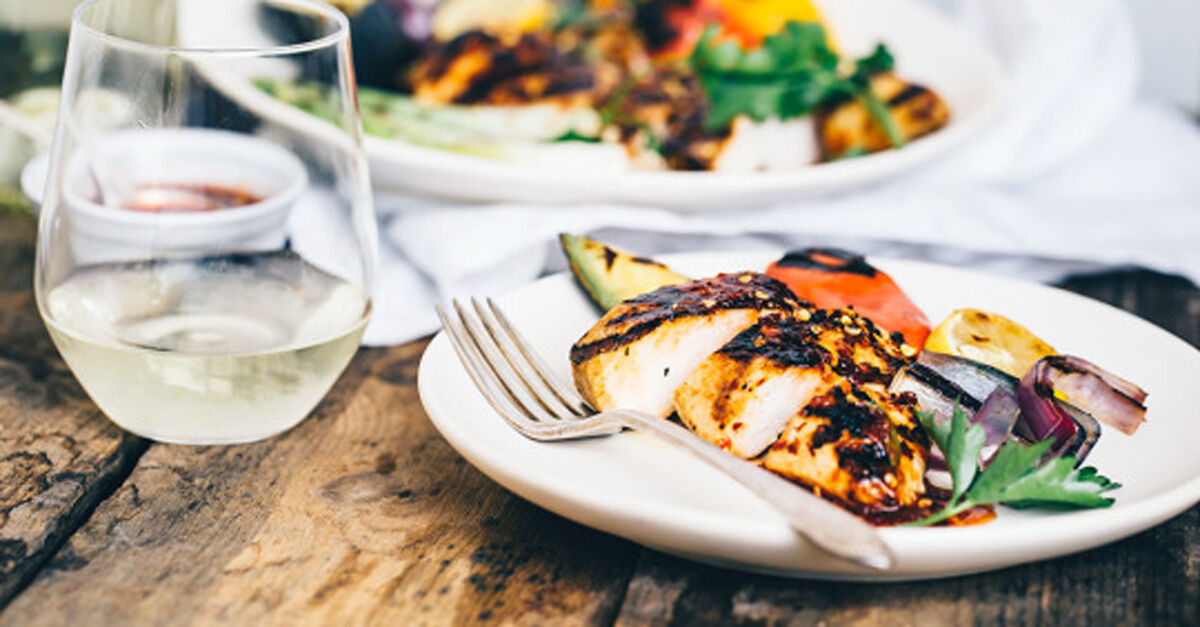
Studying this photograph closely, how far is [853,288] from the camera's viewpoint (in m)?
1.53

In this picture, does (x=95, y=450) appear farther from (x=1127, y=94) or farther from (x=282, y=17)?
(x=1127, y=94)

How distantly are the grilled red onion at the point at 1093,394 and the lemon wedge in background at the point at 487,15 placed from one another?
5.63 ft

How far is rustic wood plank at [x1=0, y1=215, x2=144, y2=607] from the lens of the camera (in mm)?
1243

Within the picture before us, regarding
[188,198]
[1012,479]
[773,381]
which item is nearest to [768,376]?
[773,381]

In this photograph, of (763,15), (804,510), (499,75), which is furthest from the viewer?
(763,15)

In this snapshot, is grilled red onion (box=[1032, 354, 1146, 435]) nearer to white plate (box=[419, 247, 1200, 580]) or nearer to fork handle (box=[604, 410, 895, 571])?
white plate (box=[419, 247, 1200, 580])

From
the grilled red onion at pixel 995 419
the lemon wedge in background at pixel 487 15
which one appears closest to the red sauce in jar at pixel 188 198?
the grilled red onion at pixel 995 419

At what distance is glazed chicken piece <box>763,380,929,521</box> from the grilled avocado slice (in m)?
0.40

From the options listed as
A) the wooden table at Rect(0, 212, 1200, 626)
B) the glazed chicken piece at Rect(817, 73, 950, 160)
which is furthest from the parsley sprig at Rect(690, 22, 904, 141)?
the wooden table at Rect(0, 212, 1200, 626)

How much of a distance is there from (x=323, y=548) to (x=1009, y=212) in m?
1.36

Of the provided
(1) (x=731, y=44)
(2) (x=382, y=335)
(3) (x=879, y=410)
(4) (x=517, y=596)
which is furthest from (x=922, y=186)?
(4) (x=517, y=596)

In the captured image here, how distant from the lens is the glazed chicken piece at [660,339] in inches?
50.4

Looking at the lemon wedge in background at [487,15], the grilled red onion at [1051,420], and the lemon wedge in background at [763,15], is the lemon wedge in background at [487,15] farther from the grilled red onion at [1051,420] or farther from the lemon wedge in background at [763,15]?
the grilled red onion at [1051,420]

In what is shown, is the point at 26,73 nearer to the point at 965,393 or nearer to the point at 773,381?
the point at 773,381
